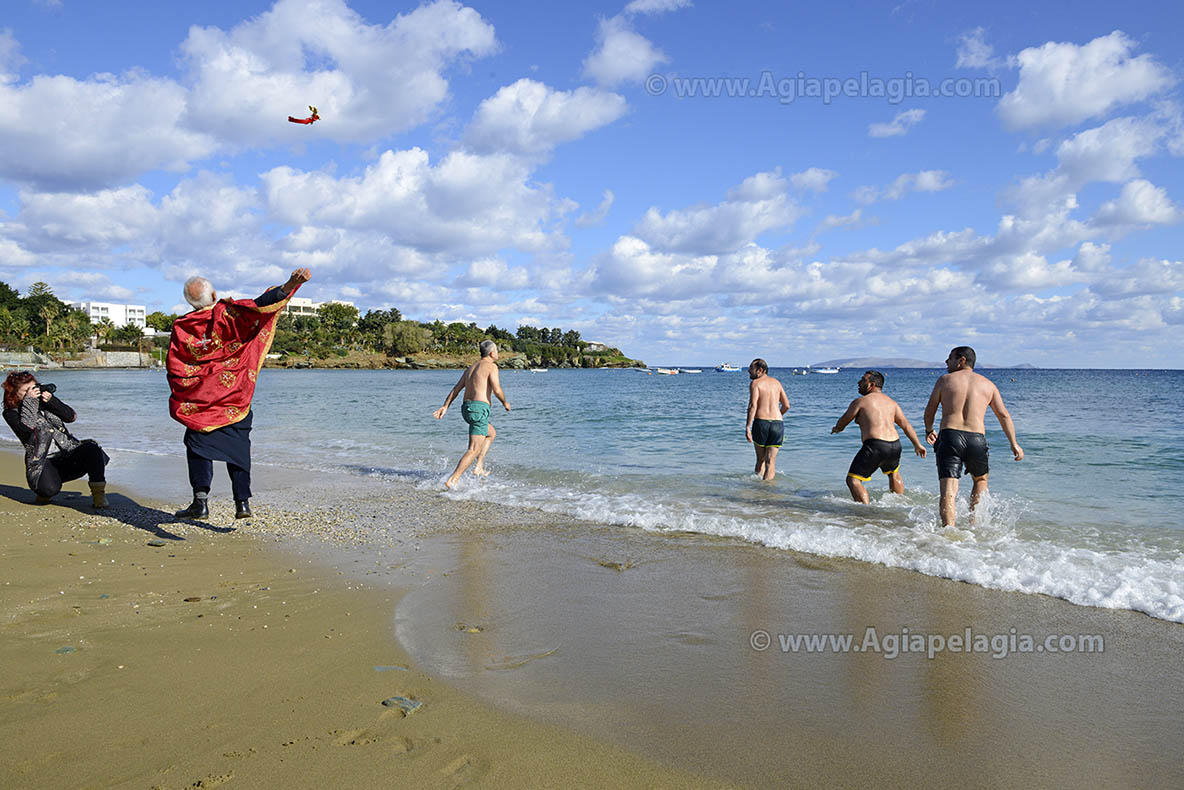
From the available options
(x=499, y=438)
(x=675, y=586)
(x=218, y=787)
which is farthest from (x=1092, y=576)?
(x=499, y=438)

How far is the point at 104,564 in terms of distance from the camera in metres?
4.70

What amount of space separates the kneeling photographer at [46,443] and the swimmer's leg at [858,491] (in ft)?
25.8

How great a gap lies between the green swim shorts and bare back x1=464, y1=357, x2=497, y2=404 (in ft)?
0.22

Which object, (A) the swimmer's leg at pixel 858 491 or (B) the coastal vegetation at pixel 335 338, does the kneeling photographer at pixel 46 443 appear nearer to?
(A) the swimmer's leg at pixel 858 491

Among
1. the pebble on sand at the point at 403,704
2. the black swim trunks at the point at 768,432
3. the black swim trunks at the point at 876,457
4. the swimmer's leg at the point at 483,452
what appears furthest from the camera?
the black swim trunks at the point at 768,432

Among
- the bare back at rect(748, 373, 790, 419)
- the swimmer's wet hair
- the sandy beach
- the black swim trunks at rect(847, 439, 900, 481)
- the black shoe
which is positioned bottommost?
A: the sandy beach

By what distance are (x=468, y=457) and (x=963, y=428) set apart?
5.71 meters

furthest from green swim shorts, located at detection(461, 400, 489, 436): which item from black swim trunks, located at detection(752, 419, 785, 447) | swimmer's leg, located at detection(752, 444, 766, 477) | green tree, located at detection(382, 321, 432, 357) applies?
green tree, located at detection(382, 321, 432, 357)

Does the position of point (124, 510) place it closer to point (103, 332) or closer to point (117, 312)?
point (103, 332)

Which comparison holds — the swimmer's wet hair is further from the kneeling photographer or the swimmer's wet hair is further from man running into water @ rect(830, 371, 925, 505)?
the kneeling photographer

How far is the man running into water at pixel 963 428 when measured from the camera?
266 inches

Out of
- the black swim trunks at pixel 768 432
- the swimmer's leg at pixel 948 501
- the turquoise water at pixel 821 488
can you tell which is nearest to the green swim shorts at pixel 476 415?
the turquoise water at pixel 821 488

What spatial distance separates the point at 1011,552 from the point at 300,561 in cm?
556

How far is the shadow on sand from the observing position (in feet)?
19.6
